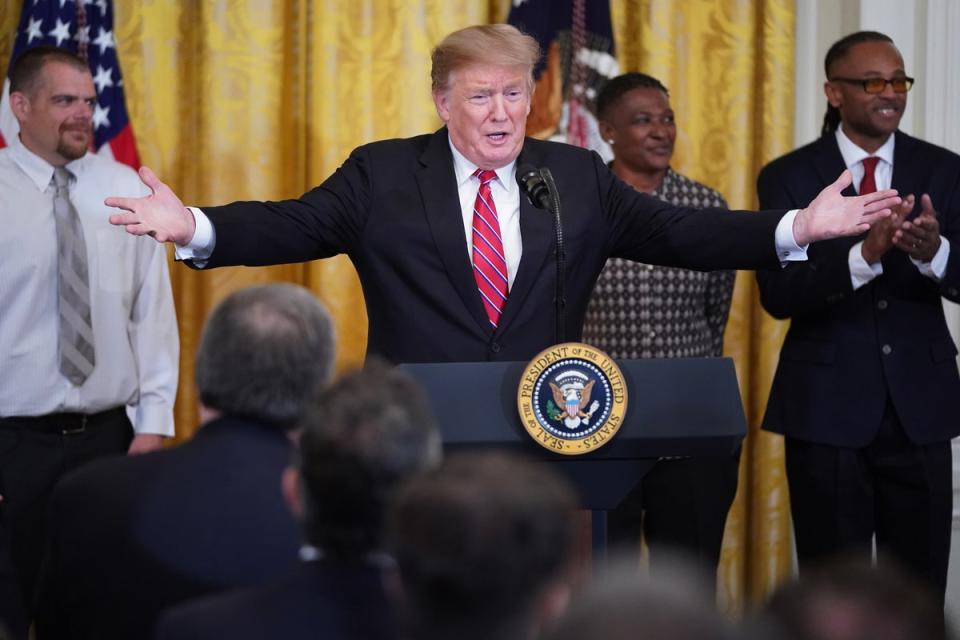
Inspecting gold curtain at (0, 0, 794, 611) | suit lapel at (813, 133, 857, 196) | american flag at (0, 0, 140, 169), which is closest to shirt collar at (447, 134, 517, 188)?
suit lapel at (813, 133, 857, 196)

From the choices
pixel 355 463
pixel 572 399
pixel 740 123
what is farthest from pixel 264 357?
pixel 740 123

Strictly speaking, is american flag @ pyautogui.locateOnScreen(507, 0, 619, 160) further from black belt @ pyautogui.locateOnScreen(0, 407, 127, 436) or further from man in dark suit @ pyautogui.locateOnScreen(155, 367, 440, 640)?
man in dark suit @ pyautogui.locateOnScreen(155, 367, 440, 640)

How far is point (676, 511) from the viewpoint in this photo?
159 inches

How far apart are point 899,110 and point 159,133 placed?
7.73 feet

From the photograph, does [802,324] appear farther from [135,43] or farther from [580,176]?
[135,43]

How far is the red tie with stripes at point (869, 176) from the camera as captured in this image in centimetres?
388

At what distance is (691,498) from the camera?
13.2ft

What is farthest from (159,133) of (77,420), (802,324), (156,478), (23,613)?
(156,478)

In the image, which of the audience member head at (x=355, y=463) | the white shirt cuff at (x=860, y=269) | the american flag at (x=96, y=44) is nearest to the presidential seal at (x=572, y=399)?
the audience member head at (x=355, y=463)

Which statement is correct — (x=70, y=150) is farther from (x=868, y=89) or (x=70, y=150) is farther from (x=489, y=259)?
(x=868, y=89)

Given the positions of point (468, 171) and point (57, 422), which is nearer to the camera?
point (468, 171)

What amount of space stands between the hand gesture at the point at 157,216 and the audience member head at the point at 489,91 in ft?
2.19

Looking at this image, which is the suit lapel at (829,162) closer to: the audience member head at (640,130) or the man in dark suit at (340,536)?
the audience member head at (640,130)

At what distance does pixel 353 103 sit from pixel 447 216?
1701mm
